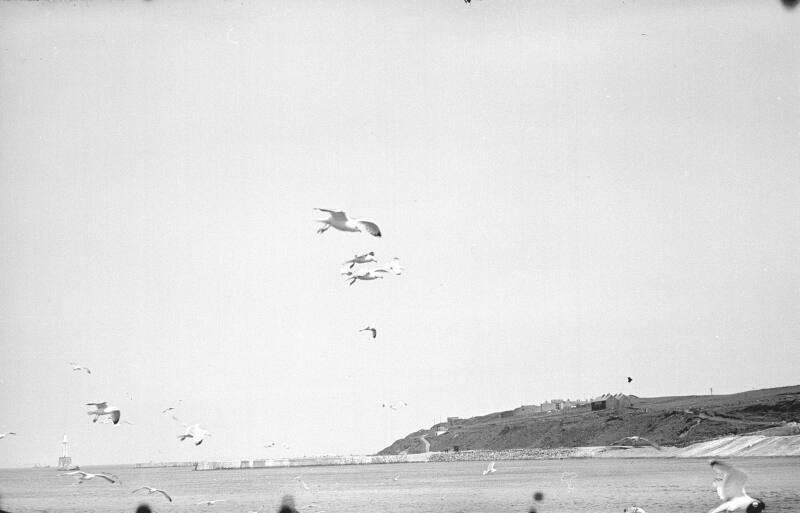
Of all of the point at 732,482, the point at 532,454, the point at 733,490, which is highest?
the point at 532,454

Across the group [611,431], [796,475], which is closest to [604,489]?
[796,475]

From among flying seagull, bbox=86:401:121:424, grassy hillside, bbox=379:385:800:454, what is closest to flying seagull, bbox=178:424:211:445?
flying seagull, bbox=86:401:121:424

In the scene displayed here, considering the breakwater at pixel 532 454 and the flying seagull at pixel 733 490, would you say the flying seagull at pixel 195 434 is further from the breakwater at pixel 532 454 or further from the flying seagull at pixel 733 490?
the breakwater at pixel 532 454

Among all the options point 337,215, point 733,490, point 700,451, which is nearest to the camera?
point 337,215

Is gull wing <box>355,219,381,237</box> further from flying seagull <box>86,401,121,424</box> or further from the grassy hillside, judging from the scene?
the grassy hillside

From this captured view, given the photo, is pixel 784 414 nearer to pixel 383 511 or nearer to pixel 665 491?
pixel 665 491

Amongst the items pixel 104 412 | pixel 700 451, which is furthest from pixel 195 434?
pixel 700 451

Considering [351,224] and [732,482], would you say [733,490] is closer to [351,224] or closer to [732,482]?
[732,482]

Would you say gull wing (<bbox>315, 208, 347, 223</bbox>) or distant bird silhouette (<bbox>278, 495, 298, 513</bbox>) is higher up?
gull wing (<bbox>315, 208, 347, 223</bbox>)

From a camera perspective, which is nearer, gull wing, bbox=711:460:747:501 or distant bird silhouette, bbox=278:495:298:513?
gull wing, bbox=711:460:747:501
